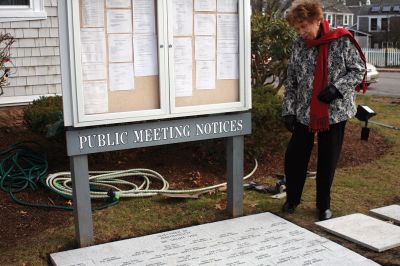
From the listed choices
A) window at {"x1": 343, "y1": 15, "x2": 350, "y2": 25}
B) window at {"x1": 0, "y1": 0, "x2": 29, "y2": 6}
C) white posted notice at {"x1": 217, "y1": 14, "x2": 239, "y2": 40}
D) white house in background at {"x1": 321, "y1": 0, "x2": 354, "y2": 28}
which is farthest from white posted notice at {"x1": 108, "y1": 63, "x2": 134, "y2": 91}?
window at {"x1": 343, "y1": 15, "x2": 350, "y2": 25}

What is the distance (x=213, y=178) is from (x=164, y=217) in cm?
135

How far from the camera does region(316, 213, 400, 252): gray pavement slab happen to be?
3922 mm

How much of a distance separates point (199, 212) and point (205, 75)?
1.22 meters

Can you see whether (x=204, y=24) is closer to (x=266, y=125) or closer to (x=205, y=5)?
(x=205, y=5)

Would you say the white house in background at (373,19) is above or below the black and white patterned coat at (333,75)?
above

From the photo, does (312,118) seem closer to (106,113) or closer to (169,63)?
(169,63)

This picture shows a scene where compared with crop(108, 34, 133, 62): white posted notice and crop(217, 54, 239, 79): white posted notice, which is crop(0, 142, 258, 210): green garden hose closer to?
crop(217, 54, 239, 79): white posted notice

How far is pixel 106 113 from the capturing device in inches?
155

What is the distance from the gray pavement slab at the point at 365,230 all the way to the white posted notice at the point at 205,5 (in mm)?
1960

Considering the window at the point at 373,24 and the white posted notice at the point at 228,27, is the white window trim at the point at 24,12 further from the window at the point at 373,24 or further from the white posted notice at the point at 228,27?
the window at the point at 373,24

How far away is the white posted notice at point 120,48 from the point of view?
3.90 metres

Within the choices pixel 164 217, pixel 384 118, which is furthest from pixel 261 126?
pixel 384 118

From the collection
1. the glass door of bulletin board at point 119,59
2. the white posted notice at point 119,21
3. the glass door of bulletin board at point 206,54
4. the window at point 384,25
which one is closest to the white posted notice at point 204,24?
the glass door of bulletin board at point 206,54

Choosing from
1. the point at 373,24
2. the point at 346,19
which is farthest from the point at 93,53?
the point at 346,19
